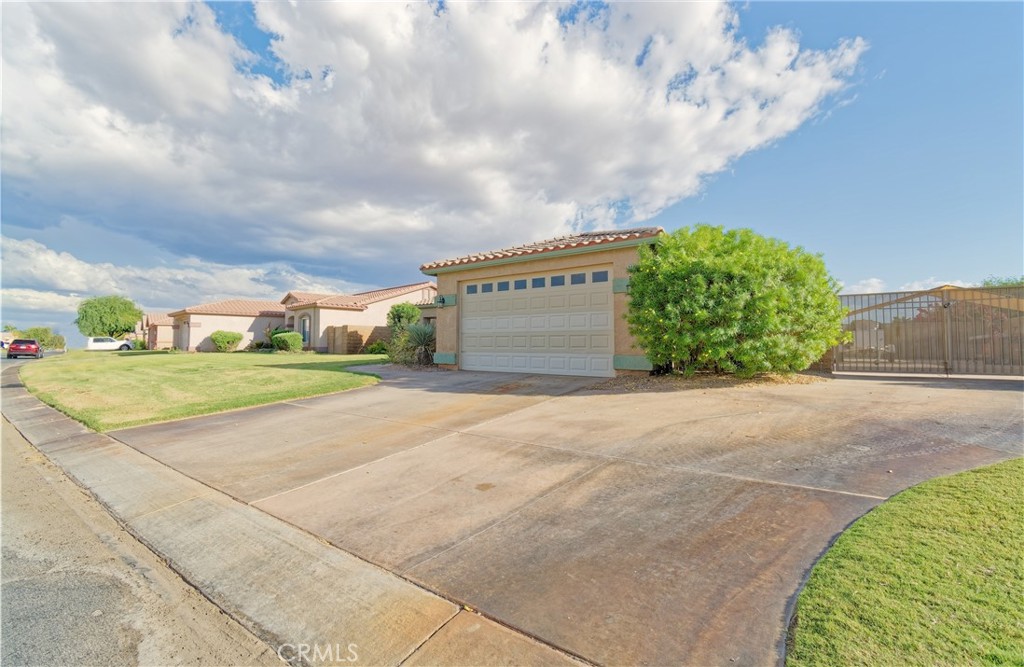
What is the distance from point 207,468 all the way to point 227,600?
3.39 m

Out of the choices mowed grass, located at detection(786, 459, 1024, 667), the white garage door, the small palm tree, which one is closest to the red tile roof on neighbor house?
the small palm tree

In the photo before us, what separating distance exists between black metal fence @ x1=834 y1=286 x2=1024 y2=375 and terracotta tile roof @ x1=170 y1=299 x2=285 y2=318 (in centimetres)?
3846

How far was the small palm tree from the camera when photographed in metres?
16.3

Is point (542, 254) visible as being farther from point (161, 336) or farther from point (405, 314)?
point (161, 336)

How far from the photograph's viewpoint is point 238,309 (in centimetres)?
3747

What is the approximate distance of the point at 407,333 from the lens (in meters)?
16.9

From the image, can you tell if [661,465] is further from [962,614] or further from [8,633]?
[8,633]

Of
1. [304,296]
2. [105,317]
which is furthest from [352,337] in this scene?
[105,317]

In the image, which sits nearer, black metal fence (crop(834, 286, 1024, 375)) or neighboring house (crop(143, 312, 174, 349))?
black metal fence (crop(834, 286, 1024, 375))

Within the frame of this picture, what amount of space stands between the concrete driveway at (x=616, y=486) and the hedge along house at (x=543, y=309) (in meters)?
3.30

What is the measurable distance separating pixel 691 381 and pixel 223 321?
3810 centimetres

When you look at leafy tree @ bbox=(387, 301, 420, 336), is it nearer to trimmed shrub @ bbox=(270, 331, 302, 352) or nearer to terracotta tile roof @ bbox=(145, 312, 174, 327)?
trimmed shrub @ bbox=(270, 331, 302, 352)

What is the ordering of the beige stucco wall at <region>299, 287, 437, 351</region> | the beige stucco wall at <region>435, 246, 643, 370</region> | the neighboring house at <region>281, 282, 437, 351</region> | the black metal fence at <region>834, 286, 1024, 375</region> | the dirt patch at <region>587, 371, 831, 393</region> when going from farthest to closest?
the beige stucco wall at <region>299, 287, 437, 351</region> → the neighboring house at <region>281, 282, 437, 351</region> → the beige stucco wall at <region>435, 246, 643, 370</region> → the black metal fence at <region>834, 286, 1024, 375</region> → the dirt patch at <region>587, 371, 831, 393</region>

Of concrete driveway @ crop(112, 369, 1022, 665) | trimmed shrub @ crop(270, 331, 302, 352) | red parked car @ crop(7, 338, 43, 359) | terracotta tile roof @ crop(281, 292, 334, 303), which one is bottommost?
concrete driveway @ crop(112, 369, 1022, 665)
